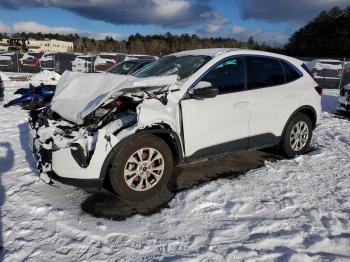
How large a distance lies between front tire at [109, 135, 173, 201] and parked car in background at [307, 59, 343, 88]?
17982mm

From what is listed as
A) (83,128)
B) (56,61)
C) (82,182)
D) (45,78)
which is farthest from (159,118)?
(56,61)

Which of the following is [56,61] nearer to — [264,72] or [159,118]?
[264,72]

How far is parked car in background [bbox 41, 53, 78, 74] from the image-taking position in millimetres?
23906

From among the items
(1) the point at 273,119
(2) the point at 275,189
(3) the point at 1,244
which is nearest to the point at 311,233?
(2) the point at 275,189

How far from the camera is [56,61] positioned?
945 inches

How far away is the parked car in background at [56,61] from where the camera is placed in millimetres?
23906

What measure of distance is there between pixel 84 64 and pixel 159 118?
19.2 meters

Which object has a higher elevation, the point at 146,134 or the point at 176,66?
the point at 176,66

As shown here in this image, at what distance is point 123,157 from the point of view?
4.05m

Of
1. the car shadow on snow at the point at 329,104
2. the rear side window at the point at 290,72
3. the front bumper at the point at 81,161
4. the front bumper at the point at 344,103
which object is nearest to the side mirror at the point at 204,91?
the front bumper at the point at 81,161

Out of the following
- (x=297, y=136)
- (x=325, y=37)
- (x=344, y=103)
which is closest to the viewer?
(x=297, y=136)

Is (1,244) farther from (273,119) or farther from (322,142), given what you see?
(322,142)

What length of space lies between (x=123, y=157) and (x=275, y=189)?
2057mm

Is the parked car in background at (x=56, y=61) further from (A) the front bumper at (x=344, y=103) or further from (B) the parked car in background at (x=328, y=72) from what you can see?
(A) the front bumper at (x=344, y=103)
